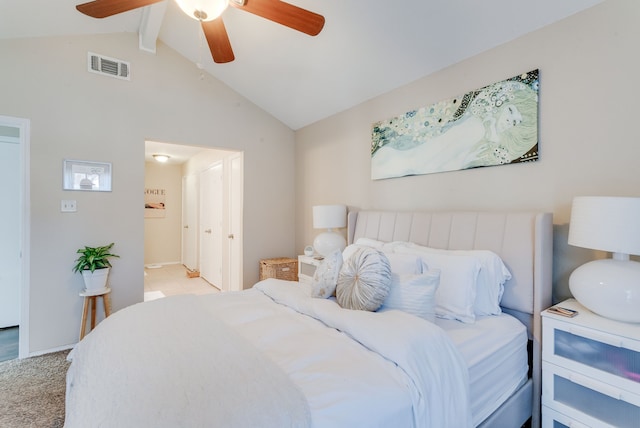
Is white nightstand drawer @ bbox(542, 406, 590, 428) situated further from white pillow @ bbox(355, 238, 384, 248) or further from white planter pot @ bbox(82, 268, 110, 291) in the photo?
white planter pot @ bbox(82, 268, 110, 291)

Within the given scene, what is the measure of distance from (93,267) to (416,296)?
276cm

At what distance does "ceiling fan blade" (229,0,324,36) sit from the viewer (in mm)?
1574

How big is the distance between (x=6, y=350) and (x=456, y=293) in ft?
12.8

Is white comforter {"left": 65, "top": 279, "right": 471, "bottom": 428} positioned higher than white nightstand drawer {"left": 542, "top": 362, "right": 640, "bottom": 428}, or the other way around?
white comforter {"left": 65, "top": 279, "right": 471, "bottom": 428}

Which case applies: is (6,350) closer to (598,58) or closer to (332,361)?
(332,361)

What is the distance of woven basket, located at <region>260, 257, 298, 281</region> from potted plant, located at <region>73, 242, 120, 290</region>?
1.63m

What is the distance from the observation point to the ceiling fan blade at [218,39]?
5.71ft

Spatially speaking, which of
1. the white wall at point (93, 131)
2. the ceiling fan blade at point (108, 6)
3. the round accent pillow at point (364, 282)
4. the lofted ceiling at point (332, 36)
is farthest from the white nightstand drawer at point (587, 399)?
the white wall at point (93, 131)

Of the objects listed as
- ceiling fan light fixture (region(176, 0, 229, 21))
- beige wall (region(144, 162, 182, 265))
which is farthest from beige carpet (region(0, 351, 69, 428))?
beige wall (region(144, 162, 182, 265))

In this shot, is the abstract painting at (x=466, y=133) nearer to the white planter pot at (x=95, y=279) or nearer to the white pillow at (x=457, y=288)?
the white pillow at (x=457, y=288)

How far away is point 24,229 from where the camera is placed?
8.51ft

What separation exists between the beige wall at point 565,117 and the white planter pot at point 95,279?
293 cm

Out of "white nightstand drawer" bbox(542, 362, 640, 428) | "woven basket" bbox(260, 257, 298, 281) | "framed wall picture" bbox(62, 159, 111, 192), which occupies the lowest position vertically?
"white nightstand drawer" bbox(542, 362, 640, 428)

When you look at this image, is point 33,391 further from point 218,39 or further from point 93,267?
point 218,39
